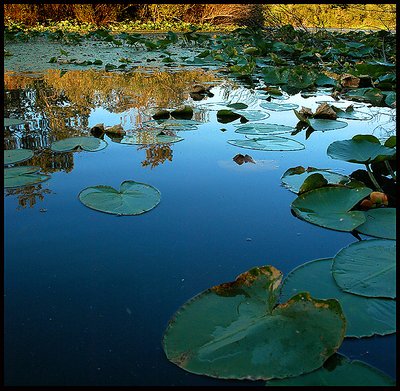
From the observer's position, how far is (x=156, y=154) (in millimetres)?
1413

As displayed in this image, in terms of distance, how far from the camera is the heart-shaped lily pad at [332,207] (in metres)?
0.90

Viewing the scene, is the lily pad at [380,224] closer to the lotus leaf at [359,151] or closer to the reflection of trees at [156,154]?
the lotus leaf at [359,151]

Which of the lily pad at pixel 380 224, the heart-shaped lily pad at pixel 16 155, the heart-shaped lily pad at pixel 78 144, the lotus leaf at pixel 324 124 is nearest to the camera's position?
the lily pad at pixel 380 224

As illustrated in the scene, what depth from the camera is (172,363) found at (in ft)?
1.81

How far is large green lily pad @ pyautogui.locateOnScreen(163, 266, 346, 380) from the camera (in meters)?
0.53

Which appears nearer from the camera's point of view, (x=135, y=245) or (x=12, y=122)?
(x=135, y=245)

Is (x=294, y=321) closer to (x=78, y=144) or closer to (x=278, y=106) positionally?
(x=78, y=144)

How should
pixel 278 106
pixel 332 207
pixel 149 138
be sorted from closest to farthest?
1. pixel 332 207
2. pixel 149 138
3. pixel 278 106

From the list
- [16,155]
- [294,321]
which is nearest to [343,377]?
[294,321]

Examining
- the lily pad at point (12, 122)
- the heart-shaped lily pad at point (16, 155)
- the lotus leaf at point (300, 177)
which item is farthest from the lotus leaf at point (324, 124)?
the lily pad at point (12, 122)

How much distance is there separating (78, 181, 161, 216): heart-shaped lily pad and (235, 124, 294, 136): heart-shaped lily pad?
0.65 m

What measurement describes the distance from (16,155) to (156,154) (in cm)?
43

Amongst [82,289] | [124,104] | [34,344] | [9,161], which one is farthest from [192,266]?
[124,104]

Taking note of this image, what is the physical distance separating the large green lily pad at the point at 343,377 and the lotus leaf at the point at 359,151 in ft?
2.20
